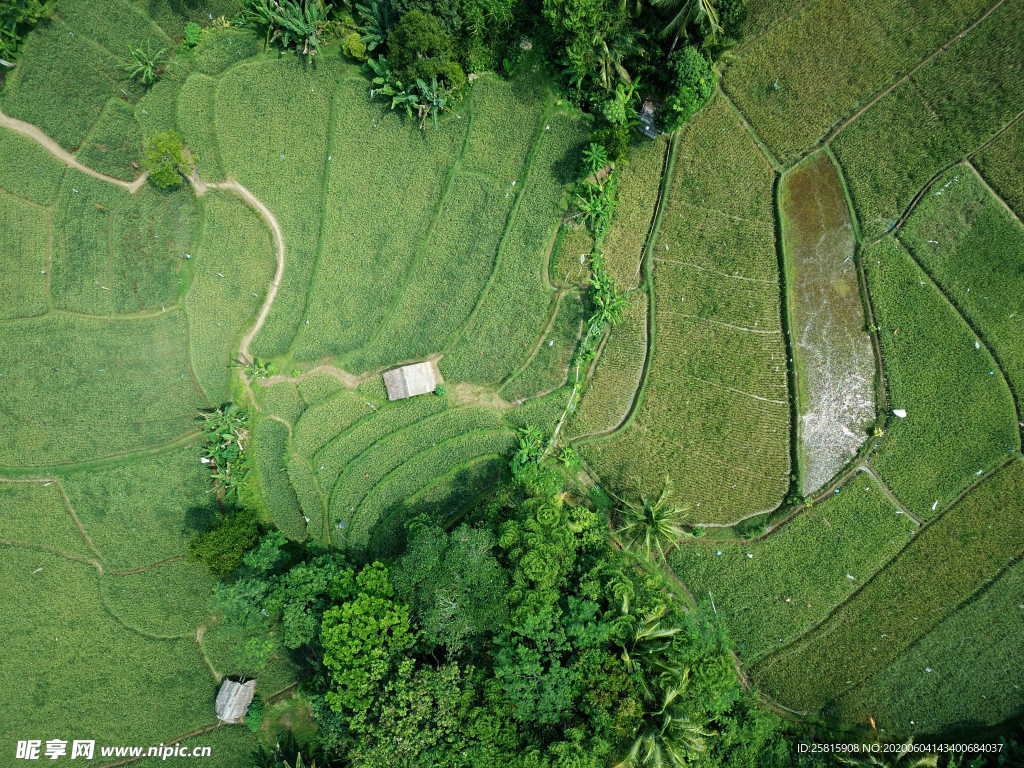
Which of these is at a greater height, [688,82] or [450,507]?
[688,82]

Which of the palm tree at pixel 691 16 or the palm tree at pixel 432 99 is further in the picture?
the palm tree at pixel 432 99

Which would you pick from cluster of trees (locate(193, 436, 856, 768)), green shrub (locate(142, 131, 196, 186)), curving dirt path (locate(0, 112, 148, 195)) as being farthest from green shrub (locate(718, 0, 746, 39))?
curving dirt path (locate(0, 112, 148, 195))

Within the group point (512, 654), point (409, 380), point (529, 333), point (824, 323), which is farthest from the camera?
point (529, 333)

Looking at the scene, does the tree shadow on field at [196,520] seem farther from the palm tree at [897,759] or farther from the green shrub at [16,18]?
the palm tree at [897,759]

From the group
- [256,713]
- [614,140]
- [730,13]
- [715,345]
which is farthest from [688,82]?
[256,713]

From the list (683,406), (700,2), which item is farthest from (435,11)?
(683,406)

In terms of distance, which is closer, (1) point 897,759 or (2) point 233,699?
(1) point 897,759

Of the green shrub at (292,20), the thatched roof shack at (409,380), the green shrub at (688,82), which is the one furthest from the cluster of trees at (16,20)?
the green shrub at (688,82)

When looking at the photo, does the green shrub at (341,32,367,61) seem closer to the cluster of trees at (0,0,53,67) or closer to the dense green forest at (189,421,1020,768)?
the cluster of trees at (0,0,53,67)

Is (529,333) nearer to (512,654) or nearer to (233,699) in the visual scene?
(512,654)
